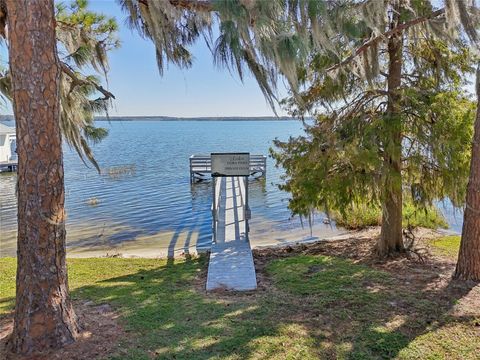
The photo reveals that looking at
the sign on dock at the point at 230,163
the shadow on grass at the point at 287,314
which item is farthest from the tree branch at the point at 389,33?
the shadow on grass at the point at 287,314

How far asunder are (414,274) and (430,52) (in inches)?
122

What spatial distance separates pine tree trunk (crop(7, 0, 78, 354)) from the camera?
112 inches

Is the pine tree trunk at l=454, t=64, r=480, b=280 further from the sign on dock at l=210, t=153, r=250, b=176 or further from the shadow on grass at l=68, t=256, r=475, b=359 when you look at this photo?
the sign on dock at l=210, t=153, r=250, b=176

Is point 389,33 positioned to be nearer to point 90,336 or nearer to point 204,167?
point 90,336

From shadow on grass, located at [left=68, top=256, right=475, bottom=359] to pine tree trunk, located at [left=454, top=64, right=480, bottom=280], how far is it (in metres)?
0.20

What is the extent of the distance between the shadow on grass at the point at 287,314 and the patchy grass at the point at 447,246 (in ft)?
5.78

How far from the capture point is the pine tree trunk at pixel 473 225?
4352 mm

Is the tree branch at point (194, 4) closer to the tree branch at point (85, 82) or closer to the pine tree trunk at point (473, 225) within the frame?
the tree branch at point (85, 82)

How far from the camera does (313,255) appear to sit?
639 cm

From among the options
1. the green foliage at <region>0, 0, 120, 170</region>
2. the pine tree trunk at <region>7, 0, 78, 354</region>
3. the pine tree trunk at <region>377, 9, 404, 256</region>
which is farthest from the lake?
the pine tree trunk at <region>7, 0, 78, 354</region>

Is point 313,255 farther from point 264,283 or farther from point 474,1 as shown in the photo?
point 474,1

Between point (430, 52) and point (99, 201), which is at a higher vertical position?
point (430, 52)

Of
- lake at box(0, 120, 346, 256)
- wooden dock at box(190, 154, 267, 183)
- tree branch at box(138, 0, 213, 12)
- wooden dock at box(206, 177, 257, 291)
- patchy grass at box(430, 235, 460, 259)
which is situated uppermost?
tree branch at box(138, 0, 213, 12)

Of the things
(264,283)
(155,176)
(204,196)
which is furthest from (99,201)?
(264,283)
